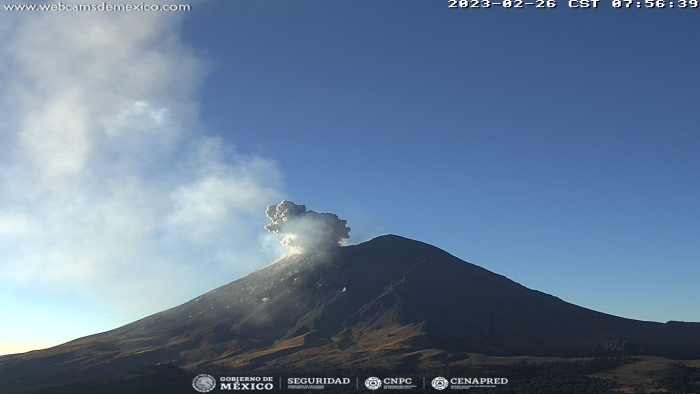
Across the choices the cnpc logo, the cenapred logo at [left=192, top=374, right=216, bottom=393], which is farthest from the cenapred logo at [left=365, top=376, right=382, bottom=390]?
the cenapred logo at [left=192, top=374, right=216, bottom=393]

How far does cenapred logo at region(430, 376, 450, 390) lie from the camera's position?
14362cm

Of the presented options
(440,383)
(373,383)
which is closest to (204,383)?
(373,383)

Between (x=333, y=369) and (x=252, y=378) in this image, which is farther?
(x=333, y=369)

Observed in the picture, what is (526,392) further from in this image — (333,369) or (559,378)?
(333,369)

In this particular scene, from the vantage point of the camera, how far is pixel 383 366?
183250 mm

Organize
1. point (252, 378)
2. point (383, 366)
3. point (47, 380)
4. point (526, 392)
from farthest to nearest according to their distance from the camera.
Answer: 1. point (47, 380)
2. point (383, 366)
3. point (252, 378)
4. point (526, 392)

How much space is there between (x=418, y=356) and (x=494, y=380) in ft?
151

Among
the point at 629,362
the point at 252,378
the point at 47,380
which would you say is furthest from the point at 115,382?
the point at 629,362

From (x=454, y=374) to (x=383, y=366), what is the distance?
2664 centimetres

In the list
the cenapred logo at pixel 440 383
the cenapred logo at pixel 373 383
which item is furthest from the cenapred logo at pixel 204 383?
the cenapred logo at pixel 440 383

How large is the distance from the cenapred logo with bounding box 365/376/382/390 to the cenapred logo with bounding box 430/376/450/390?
485 inches

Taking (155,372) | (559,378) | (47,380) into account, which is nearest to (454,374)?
(559,378)

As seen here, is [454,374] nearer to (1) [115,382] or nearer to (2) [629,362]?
(2) [629,362]

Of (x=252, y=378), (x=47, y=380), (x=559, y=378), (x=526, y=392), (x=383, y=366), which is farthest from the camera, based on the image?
(x=47, y=380)
